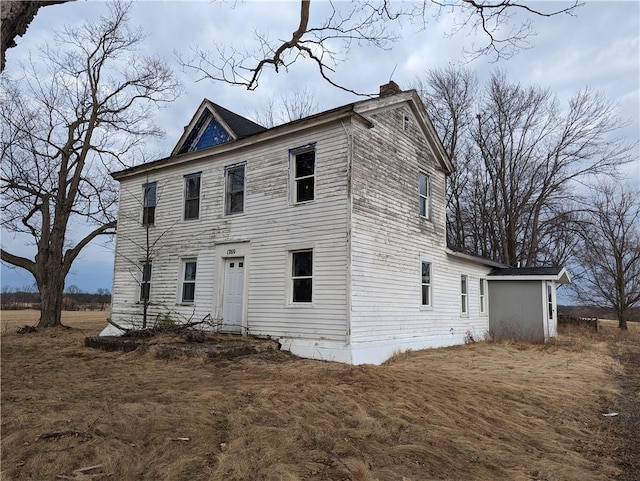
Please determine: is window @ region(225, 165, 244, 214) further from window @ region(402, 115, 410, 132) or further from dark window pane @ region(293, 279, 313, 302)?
window @ region(402, 115, 410, 132)

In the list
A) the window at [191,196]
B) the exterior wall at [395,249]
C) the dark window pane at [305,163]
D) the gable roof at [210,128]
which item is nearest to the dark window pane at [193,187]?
the window at [191,196]

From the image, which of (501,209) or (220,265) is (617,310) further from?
(220,265)

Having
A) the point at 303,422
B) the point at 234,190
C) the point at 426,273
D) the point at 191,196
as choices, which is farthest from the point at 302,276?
the point at 303,422

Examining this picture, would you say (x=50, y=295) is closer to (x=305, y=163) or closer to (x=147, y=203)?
(x=147, y=203)

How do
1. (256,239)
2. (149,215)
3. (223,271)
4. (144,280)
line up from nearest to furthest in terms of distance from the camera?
(256,239)
(223,271)
(144,280)
(149,215)

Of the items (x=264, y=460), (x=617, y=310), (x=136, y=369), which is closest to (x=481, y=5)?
(x=264, y=460)

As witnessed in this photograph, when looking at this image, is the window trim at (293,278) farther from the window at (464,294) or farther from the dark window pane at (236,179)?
the window at (464,294)

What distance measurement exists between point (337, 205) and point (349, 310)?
8.46ft

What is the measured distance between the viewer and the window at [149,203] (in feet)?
51.5

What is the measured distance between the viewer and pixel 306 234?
11.3 metres

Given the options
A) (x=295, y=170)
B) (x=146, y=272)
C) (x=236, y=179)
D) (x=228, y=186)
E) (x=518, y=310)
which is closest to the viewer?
(x=295, y=170)

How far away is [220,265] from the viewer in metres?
A: 13.1

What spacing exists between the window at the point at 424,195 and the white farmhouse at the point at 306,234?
0.05 meters

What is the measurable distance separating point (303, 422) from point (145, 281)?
11.0 metres
